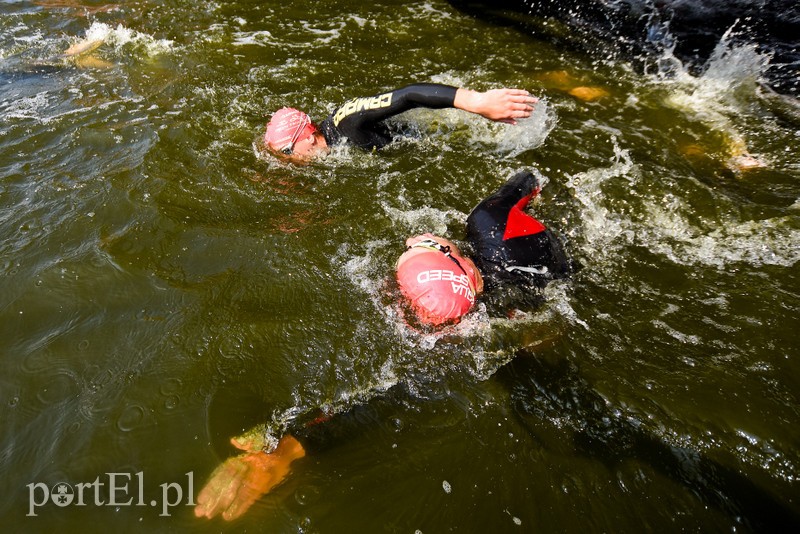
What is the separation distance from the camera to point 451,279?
292 centimetres

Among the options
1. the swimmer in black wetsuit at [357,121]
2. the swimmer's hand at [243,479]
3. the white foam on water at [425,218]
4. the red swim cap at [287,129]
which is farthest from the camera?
the red swim cap at [287,129]

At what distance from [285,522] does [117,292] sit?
2137mm

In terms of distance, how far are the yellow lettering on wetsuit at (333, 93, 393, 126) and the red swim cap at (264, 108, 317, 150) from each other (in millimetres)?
326

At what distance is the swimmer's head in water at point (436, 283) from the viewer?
2.86 metres

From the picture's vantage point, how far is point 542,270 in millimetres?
3316

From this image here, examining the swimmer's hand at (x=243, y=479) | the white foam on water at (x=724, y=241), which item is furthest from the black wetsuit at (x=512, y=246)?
the swimmer's hand at (x=243, y=479)

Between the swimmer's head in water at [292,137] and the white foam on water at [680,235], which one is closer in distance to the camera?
the white foam on water at [680,235]

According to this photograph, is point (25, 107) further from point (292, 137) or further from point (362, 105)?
point (362, 105)

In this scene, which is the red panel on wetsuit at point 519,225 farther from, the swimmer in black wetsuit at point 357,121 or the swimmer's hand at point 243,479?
the swimmer's hand at point 243,479

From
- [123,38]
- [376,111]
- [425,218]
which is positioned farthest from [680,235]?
[123,38]

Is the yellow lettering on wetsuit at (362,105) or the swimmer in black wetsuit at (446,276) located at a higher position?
the yellow lettering on wetsuit at (362,105)

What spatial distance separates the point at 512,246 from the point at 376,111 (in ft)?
6.36

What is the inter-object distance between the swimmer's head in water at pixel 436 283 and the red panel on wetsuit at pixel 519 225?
1.46ft

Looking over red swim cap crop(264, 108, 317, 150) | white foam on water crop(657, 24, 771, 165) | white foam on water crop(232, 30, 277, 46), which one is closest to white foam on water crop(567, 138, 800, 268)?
white foam on water crop(657, 24, 771, 165)
